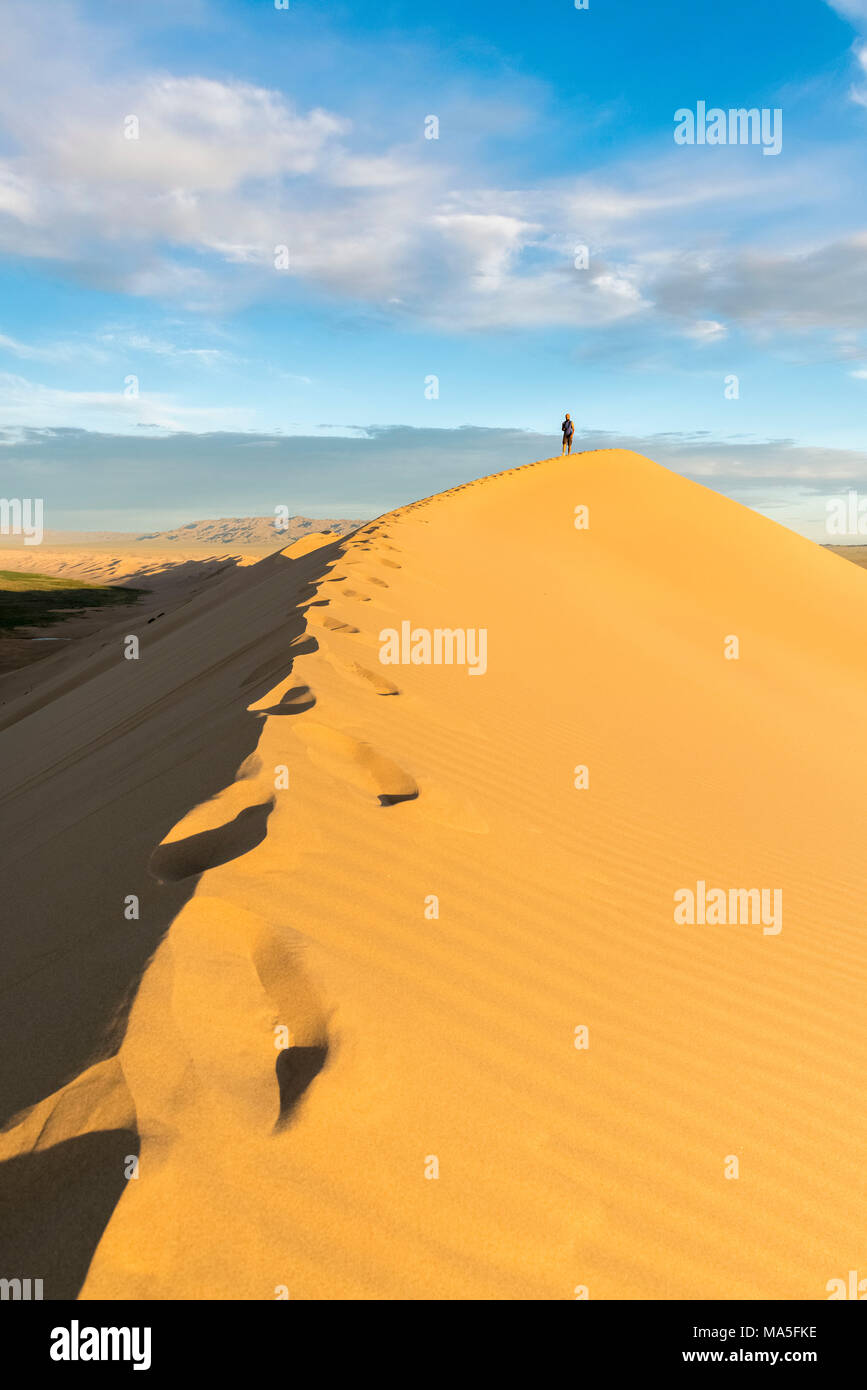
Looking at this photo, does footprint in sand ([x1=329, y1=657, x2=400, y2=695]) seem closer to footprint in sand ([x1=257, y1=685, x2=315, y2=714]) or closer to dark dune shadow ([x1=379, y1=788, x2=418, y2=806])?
footprint in sand ([x1=257, y1=685, x2=315, y2=714])

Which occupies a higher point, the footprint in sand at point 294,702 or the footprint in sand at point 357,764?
the footprint in sand at point 294,702

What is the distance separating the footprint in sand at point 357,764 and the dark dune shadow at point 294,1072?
5.13 ft

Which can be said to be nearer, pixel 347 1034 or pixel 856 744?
pixel 347 1034

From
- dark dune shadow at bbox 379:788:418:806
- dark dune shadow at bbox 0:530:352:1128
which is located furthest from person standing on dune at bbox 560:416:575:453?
dark dune shadow at bbox 379:788:418:806

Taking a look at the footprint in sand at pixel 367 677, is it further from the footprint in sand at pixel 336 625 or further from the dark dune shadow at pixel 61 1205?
the dark dune shadow at pixel 61 1205

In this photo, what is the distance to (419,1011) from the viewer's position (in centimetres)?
225

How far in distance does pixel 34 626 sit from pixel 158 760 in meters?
26.4

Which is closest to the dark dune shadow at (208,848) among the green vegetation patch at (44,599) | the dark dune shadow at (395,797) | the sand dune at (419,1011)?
the sand dune at (419,1011)

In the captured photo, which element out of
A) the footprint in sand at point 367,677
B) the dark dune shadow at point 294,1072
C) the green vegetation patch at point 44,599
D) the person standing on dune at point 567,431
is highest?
the person standing on dune at point 567,431

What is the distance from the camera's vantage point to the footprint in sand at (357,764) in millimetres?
3678
